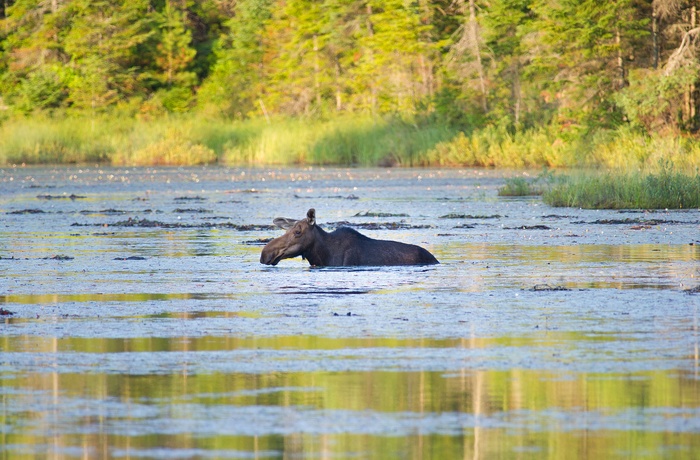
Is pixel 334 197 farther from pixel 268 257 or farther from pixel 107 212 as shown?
pixel 268 257

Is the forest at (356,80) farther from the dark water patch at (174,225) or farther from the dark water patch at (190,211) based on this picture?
the dark water patch at (174,225)

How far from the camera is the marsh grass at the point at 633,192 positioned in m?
26.7

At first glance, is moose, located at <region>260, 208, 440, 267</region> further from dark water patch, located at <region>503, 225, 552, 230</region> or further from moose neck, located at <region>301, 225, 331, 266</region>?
dark water patch, located at <region>503, 225, 552, 230</region>

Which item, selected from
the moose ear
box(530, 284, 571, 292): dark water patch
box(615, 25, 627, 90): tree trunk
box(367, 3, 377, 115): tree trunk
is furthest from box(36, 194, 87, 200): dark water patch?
box(367, 3, 377, 115): tree trunk

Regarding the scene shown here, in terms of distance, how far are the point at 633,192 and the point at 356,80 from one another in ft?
164

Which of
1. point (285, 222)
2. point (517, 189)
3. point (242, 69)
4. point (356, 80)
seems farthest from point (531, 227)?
point (242, 69)

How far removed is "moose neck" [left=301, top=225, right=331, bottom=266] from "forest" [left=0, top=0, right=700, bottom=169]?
1649cm

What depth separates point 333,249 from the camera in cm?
1594

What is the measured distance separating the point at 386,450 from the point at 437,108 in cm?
5382

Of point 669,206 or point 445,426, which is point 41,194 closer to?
point 669,206

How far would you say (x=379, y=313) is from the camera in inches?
455

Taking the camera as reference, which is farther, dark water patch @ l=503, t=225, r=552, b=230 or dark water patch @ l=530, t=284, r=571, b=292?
dark water patch @ l=503, t=225, r=552, b=230

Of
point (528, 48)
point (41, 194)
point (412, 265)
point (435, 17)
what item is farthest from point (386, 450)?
point (435, 17)

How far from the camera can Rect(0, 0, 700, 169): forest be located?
1868 inches
